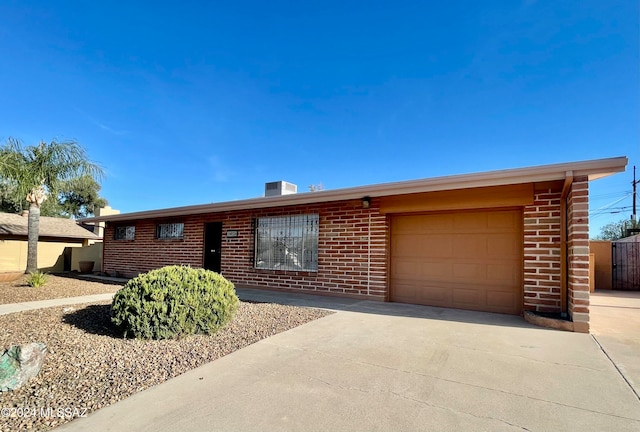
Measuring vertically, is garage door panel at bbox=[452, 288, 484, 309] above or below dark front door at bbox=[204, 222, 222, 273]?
below

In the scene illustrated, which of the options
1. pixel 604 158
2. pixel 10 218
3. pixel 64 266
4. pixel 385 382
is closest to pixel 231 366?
pixel 385 382

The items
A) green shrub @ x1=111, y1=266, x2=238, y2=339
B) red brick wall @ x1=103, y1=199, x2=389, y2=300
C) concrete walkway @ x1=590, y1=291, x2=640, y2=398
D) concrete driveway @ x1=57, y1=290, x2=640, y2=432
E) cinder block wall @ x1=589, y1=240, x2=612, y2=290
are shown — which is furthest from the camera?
cinder block wall @ x1=589, y1=240, x2=612, y2=290

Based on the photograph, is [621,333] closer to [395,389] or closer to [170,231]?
[395,389]

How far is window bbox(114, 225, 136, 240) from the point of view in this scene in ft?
41.8

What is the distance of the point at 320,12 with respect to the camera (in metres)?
8.47

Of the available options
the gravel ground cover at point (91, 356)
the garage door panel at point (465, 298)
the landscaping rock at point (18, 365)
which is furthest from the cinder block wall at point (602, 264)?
the landscaping rock at point (18, 365)

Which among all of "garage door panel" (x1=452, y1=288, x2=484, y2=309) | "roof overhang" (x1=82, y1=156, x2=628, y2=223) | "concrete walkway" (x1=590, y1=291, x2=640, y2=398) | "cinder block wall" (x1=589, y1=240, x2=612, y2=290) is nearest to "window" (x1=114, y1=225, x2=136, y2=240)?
"roof overhang" (x1=82, y1=156, x2=628, y2=223)

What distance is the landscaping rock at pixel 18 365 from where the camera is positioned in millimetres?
2633

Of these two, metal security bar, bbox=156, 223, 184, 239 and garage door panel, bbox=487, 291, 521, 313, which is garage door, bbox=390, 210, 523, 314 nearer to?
garage door panel, bbox=487, 291, 521, 313

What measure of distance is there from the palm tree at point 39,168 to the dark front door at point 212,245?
165 inches

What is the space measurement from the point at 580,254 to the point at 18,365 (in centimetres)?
654

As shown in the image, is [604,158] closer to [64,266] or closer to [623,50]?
[623,50]

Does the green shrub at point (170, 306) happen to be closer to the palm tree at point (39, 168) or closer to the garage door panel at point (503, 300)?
the garage door panel at point (503, 300)

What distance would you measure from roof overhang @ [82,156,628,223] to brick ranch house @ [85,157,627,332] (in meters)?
0.02
